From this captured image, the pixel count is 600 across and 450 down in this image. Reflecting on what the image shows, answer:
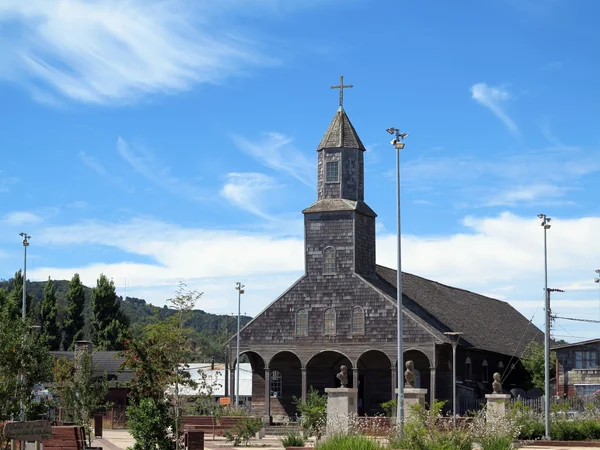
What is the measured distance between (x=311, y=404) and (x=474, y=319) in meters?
23.9

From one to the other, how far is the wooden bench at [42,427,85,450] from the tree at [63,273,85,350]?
5988 cm

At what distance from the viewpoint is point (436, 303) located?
201ft

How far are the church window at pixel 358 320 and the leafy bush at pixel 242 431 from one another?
58.1 feet

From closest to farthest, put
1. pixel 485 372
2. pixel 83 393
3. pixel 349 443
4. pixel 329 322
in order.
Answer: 1. pixel 349 443
2. pixel 83 393
3. pixel 329 322
4. pixel 485 372

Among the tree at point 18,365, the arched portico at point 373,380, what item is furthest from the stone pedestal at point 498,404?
the arched portico at point 373,380

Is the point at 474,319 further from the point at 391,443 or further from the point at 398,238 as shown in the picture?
the point at 391,443

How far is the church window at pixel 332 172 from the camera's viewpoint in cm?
5747

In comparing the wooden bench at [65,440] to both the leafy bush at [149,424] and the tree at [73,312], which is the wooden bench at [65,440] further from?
the tree at [73,312]

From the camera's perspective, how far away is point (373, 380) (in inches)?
2199

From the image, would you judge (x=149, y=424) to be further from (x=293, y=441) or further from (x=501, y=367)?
(x=501, y=367)

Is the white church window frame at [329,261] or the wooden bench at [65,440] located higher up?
the white church window frame at [329,261]

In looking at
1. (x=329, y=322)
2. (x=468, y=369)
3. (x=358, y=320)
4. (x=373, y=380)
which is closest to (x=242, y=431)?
(x=358, y=320)

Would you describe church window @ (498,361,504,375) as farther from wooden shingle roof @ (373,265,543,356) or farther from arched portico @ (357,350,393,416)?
arched portico @ (357,350,393,416)

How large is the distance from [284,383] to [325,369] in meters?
2.85
